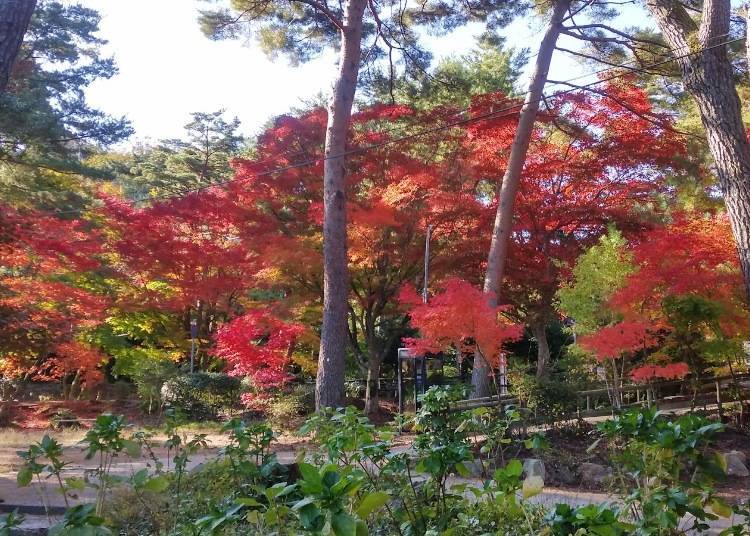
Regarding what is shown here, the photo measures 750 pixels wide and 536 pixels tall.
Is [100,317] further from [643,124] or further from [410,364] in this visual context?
[643,124]

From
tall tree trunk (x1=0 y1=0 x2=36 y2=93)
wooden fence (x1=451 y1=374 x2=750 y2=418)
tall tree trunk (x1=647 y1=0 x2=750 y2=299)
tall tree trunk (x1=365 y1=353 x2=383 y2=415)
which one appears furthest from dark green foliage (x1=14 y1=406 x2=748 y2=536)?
tall tree trunk (x1=365 y1=353 x2=383 y2=415)

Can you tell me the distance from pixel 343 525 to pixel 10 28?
3.95 meters

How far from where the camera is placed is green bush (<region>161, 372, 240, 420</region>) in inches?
542

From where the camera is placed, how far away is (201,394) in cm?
1382

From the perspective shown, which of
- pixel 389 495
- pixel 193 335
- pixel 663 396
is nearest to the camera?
pixel 389 495

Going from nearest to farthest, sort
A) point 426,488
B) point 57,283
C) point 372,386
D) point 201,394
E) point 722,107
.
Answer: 1. point 426,488
2. point 722,107
3. point 57,283
4. point 372,386
5. point 201,394

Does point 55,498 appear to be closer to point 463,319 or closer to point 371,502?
point 463,319

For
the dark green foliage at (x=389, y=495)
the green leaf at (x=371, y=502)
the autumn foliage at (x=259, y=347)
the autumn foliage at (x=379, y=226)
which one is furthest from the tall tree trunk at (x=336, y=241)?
the green leaf at (x=371, y=502)

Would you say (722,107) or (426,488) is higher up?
(722,107)

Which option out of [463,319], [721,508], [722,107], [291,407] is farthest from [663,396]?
[721,508]

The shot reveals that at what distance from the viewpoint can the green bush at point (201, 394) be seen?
542 inches

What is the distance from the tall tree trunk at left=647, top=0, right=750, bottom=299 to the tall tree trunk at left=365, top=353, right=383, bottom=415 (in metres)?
9.27

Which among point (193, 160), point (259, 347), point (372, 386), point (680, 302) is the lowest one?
point (372, 386)

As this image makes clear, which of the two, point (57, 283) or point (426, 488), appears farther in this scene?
point (57, 283)
